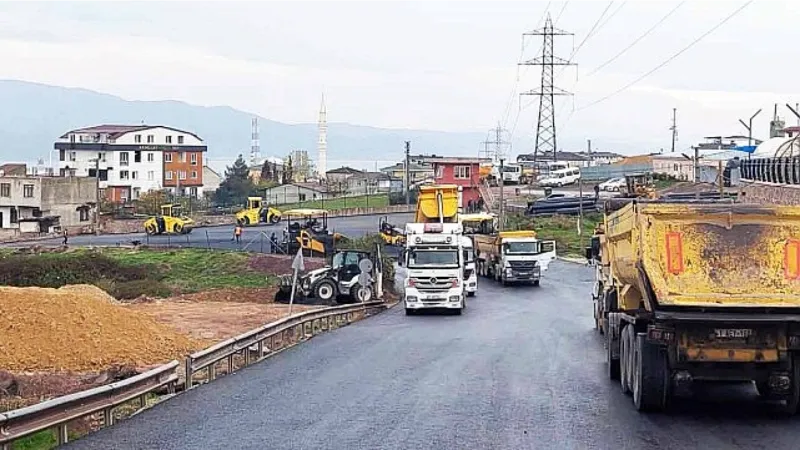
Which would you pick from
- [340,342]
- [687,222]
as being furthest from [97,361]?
[687,222]

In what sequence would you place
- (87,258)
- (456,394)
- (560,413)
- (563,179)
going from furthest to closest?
(563,179) → (87,258) → (456,394) → (560,413)

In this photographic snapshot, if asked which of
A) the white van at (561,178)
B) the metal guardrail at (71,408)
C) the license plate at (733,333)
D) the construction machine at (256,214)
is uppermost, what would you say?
the white van at (561,178)

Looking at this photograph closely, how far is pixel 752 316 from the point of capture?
14500 millimetres

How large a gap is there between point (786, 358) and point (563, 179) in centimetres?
11057

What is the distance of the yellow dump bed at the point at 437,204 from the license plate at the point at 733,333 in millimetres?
34784

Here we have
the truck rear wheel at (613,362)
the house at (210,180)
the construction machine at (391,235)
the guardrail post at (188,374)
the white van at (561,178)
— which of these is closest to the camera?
the guardrail post at (188,374)

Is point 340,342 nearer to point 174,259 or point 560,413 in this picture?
point 560,413

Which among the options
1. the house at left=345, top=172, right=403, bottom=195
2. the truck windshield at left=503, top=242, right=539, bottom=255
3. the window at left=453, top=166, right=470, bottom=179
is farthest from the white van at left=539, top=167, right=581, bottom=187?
the truck windshield at left=503, top=242, right=539, bottom=255

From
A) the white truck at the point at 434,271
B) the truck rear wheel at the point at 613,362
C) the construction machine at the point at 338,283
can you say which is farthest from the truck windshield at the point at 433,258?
the truck rear wheel at the point at 613,362

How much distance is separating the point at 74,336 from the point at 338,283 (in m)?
18.1

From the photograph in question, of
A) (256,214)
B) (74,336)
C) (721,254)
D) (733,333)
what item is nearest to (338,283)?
(74,336)

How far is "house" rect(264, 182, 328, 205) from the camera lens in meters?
128

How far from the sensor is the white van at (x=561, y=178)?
122750 millimetres

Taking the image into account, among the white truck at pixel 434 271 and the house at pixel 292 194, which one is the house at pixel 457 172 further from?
the white truck at pixel 434 271
